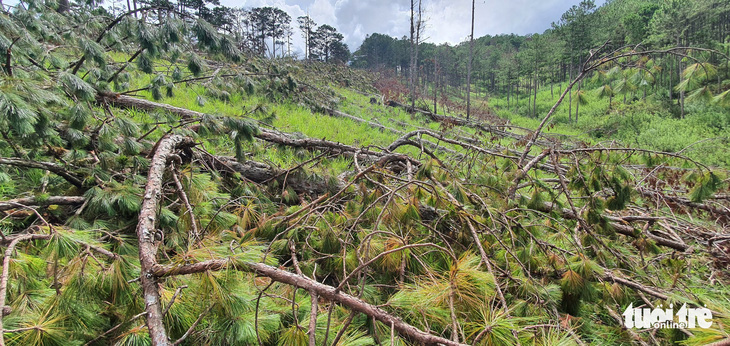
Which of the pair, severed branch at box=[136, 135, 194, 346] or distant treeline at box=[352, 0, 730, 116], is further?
distant treeline at box=[352, 0, 730, 116]

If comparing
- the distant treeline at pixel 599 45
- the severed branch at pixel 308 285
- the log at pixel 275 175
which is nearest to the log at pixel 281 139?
the log at pixel 275 175

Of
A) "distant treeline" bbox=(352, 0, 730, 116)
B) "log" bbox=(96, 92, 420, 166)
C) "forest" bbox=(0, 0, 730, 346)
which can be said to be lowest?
"forest" bbox=(0, 0, 730, 346)

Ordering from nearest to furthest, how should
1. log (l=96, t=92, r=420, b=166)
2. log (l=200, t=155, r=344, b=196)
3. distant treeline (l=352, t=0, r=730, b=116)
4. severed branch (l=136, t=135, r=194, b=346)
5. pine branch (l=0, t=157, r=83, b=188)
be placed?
Result: severed branch (l=136, t=135, r=194, b=346), pine branch (l=0, t=157, r=83, b=188), log (l=96, t=92, r=420, b=166), log (l=200, t=155, r=344, b=196), distant treeline (l=352, t=0, r=730, b=116)

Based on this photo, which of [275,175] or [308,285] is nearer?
[308,285]

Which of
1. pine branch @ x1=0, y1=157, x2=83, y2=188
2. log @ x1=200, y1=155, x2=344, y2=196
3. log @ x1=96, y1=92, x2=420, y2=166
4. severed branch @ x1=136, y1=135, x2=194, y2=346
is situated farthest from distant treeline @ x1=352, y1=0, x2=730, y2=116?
pine branch @ x1=0, y1=157, x2=83, y2=188

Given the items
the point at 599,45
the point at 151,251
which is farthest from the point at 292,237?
the point at 599,45

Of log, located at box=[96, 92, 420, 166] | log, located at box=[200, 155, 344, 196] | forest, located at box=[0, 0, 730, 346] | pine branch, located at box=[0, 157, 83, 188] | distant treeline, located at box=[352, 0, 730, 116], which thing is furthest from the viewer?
distant treeline, located at box=[352, 0, 730, 116]

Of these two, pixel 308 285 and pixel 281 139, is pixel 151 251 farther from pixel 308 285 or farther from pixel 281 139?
pixel 281 139

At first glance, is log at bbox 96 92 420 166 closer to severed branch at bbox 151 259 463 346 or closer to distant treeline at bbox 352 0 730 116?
severed branch at bbox 151 259 463 346

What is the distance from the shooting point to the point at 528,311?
1.30 m

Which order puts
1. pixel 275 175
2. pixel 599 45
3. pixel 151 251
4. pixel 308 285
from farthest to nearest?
pixel 599 45
pixel 275 175
pixel 151 251
pixel 308 285

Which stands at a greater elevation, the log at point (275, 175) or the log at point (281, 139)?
the log at point (281, 139)

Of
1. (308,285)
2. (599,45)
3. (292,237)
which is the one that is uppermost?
(599,45)

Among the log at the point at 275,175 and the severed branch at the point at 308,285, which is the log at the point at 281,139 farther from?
the severed branch at the point at 308,285
